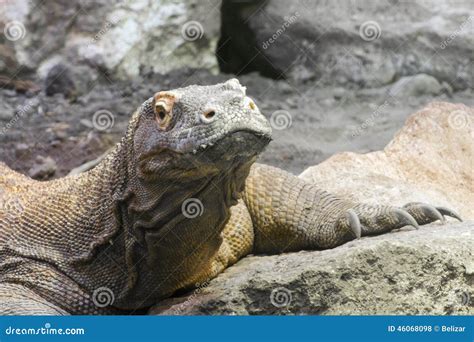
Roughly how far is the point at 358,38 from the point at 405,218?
14.4 feet

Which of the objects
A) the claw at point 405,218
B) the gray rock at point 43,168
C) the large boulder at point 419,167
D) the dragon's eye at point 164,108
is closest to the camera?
the dragon's eye at point 164,108

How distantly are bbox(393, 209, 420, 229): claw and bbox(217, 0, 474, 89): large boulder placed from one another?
4039mm

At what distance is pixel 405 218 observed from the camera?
20.3 ft

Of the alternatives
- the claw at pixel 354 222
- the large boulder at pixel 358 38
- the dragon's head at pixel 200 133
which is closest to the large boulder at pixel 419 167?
the claw at pixel 354 222

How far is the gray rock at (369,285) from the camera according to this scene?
5066mm

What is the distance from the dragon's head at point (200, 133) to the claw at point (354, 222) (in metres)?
1.45

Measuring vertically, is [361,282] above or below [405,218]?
below

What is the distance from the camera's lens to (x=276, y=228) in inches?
265

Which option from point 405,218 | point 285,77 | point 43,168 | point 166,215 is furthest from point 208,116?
point 285,77

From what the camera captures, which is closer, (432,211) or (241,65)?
(432,211)

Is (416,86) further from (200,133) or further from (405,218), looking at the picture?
(200,133)

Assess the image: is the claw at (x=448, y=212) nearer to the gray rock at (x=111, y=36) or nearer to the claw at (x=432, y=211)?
the claw at (x=432, y=211)

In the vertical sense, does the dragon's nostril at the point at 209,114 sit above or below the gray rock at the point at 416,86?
below

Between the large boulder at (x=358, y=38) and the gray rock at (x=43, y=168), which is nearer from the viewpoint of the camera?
the gray rock at (x=43, y=168)
